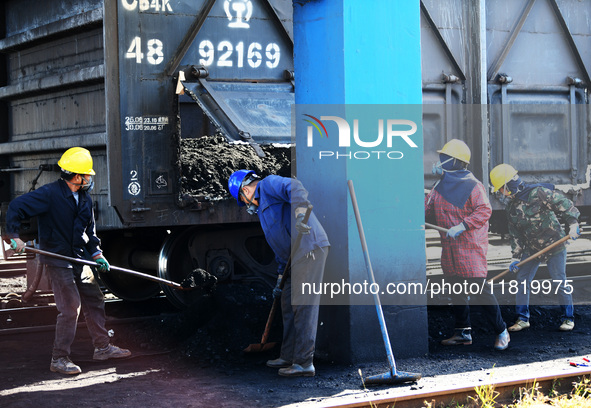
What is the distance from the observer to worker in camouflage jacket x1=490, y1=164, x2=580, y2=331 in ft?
22.5

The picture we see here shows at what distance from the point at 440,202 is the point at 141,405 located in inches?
126

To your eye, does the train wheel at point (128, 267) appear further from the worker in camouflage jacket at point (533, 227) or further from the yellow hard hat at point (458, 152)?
the worker in camouflage jacket at point (533, 227)

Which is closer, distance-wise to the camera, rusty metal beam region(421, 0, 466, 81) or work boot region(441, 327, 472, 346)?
work boot region(441, 327, 472, 346)

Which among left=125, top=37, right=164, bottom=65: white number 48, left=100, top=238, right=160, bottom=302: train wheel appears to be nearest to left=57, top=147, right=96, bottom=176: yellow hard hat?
left=125, top=37, right=164, bottom=65: white number 48

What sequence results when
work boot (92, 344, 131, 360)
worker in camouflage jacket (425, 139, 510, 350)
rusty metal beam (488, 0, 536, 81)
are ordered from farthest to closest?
rusty metal beam (488, 0, 536, 81) → worker in camouflage jacket (425, 139, 510, 350) → work boot (92, 344, 131, 360)

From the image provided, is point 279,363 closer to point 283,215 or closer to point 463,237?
point 283,215

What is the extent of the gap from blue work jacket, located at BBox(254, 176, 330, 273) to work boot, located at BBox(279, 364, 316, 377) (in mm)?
769

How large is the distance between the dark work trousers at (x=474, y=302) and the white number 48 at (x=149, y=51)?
3173mm

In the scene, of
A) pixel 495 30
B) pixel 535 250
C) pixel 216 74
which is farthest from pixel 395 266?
pixel 495 30

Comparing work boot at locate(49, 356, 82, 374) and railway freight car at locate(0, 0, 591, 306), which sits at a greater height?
railway freight car at locate(0, 0, 591, 306)

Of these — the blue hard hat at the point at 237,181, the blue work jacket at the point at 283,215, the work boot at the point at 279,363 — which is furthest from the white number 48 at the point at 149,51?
the work boot at the point at 279,363

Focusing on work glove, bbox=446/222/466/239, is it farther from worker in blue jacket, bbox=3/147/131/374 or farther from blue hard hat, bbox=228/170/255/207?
worker in blue jacket, bbox=3/147/131/374

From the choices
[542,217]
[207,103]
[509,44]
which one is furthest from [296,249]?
[509,44]

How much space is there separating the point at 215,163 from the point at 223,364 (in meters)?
1.77
